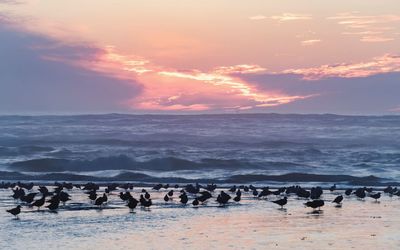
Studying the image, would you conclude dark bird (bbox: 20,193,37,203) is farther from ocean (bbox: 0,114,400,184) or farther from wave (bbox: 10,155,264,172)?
wave (bbox: 10,155,264,172)

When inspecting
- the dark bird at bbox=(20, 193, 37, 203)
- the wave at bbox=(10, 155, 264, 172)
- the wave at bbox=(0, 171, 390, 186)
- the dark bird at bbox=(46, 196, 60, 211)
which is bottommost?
the dark bird at bbox=(46, 196, 60, 211)

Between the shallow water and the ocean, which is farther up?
the ocean

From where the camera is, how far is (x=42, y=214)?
70.2 ft

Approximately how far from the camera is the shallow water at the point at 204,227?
52.1 ft

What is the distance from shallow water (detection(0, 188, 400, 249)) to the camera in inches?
625

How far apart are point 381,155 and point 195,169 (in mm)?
16473

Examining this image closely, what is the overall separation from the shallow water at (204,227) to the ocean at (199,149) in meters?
16.1

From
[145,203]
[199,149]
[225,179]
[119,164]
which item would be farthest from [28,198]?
[199,149]

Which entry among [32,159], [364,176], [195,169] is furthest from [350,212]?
[32,159]

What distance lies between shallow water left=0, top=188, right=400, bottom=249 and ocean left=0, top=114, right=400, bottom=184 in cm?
1614

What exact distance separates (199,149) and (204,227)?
43.4 meters

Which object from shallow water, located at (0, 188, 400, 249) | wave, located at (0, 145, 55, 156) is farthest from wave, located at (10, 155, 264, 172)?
shallow water, located at (0, 188, 400, 249)

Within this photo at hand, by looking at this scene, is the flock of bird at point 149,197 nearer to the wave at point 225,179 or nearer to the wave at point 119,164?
the wave at point 225,179

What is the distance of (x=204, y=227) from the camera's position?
18609mm
